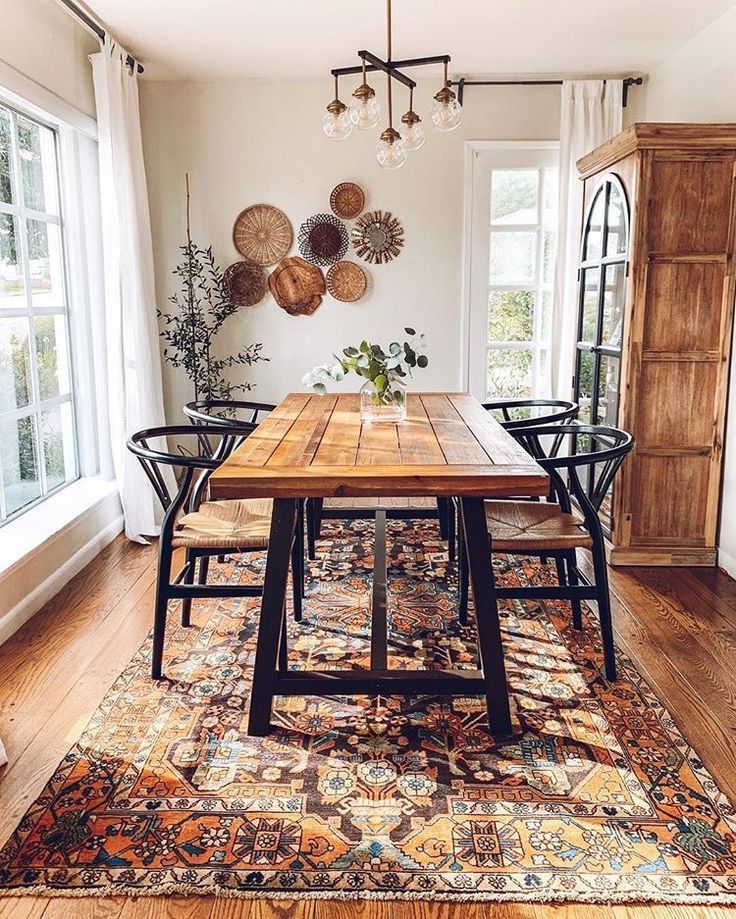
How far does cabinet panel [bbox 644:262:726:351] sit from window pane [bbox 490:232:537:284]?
1.51m

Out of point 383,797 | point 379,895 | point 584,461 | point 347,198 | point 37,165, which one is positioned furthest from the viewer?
point 347,198

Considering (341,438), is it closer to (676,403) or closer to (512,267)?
(676,403)

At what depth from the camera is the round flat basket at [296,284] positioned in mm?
5004

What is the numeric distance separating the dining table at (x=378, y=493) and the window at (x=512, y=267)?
2467mm

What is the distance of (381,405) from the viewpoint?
308 cm

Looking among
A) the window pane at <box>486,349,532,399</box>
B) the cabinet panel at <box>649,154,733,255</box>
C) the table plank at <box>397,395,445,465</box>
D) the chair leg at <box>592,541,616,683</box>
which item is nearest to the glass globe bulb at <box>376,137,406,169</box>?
the table plank at <box>397,395,445,465</box>

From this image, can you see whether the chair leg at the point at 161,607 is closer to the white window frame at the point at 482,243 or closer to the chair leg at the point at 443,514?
the chair leg at the point at 443,514

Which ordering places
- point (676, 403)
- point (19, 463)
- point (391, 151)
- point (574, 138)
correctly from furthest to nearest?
point (574, 138) < point (676, 403) < point (19, 463) < point (391, 151)

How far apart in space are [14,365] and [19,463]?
430mm

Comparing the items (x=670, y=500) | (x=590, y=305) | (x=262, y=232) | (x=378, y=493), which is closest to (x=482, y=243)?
(x=590, y=305)

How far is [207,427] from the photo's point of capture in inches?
125

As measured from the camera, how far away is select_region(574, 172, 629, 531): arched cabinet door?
3.78m

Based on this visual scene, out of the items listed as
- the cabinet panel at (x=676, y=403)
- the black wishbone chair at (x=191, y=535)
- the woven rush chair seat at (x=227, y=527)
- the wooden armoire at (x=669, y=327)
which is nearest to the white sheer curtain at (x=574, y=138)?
the wooden armoire at (x=669, y=327)

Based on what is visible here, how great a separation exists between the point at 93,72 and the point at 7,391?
176 cm
